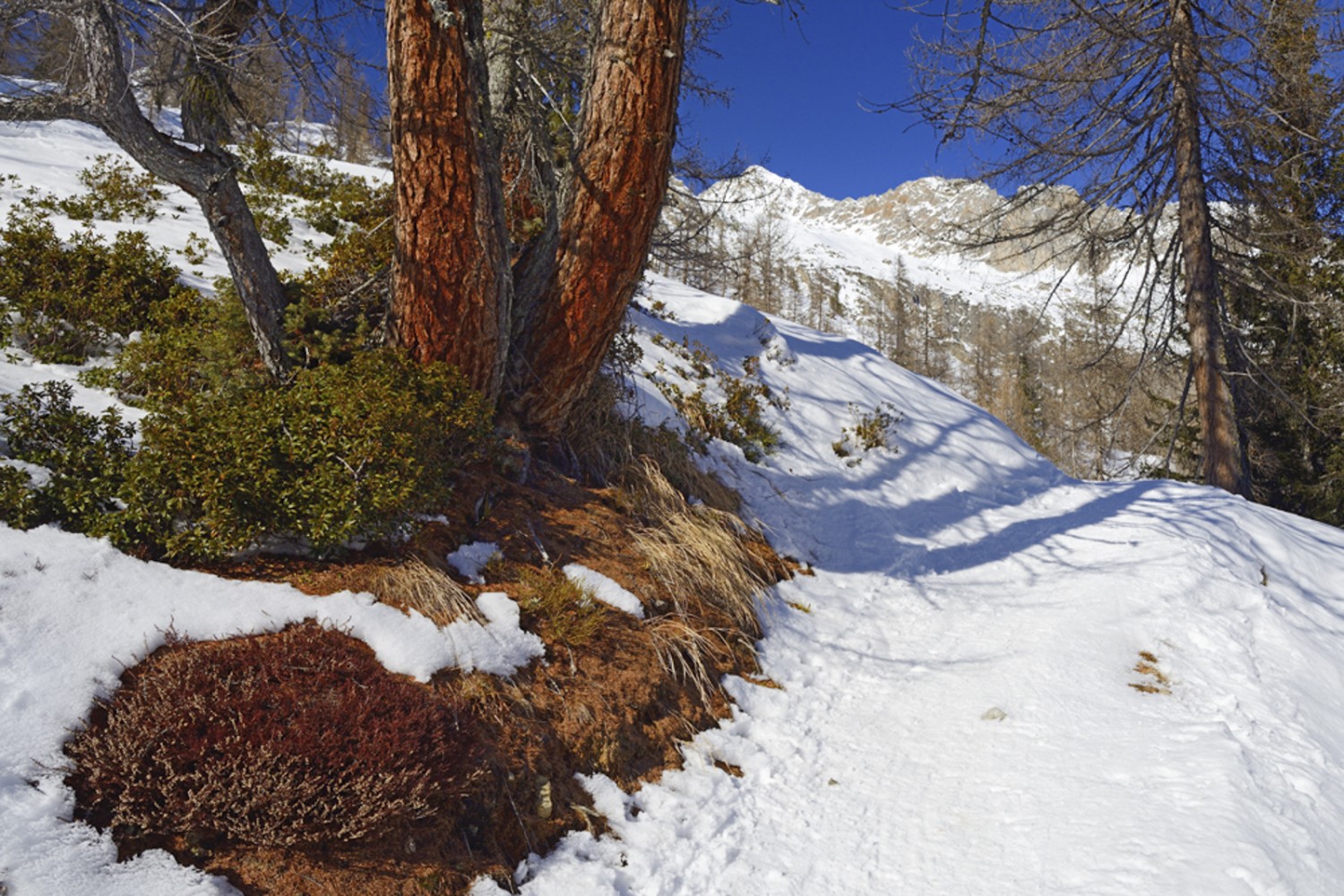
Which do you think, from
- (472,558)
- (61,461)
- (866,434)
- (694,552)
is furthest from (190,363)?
(866,434)

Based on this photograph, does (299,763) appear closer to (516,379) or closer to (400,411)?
(400,411)

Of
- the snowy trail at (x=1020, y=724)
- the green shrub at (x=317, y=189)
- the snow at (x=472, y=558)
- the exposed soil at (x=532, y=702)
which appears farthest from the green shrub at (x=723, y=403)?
the green shrub at (x=317, y=189)

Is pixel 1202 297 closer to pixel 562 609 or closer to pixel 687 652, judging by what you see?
pixel 687 652

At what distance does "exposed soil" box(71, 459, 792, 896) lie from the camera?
1996 millimetres

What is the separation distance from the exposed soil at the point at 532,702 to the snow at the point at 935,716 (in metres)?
0.10

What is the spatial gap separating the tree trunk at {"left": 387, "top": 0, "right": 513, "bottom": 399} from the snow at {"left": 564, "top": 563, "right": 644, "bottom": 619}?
1.35 m

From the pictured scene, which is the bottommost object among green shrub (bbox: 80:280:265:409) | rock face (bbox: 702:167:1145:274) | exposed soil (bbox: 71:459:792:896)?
exposed soil (bbox: 71:459:792:896)

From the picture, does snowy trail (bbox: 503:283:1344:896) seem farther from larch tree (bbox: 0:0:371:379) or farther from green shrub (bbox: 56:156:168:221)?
green shrub (bbox: 56:156:168:221)

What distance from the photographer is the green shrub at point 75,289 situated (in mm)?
3973

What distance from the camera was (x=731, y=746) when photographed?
3311 mm

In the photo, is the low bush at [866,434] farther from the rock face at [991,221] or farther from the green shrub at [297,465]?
the green shrub at [297,465]

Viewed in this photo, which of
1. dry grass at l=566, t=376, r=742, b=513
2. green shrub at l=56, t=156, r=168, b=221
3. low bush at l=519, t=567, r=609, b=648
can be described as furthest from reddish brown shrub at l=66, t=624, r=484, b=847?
green shrub at l=56, t=156, r=168, b=221

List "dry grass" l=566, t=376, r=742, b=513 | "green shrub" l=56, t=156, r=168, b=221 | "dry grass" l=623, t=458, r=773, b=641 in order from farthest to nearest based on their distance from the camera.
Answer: "green shrub" l=56, t=156, r=168, b=221 → "dry grass" l=566, t=376, r=742, b=513 → "dry grass" l=623, t=458, r=773, b=641

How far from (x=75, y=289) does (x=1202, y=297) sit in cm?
1151
